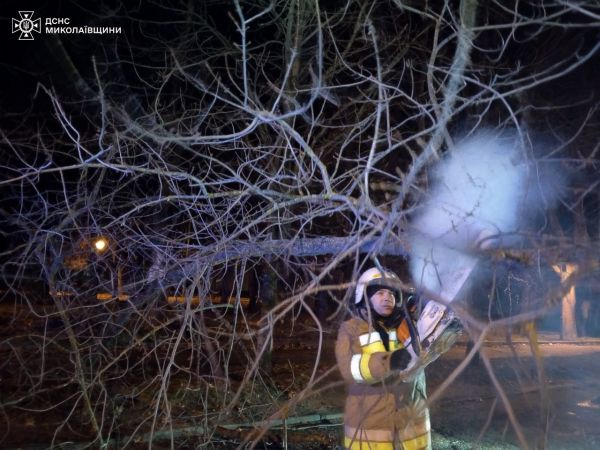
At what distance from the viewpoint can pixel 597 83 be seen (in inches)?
350

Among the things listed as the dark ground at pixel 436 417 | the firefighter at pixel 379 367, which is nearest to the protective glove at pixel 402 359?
the firefighter at pixel 379 367

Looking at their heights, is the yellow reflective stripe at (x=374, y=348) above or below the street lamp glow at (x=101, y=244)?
below

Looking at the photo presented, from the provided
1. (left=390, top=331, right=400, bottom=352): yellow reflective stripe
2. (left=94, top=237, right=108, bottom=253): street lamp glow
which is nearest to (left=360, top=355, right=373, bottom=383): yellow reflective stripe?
(left=390, top=331, right=400, bottom=352): yellow reflective stripe

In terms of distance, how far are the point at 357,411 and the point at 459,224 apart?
1596 millimetres

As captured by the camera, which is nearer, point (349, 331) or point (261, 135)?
point (349, 331)

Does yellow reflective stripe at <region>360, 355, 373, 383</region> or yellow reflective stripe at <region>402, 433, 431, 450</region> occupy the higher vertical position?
yellow reflective stripe at <region>360, 355, 373, 383</region>

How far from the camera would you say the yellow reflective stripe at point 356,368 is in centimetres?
343

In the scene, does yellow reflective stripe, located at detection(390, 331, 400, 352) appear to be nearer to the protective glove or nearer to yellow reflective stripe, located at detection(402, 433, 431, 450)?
the protective glove

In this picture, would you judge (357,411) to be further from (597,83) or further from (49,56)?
(597,83)

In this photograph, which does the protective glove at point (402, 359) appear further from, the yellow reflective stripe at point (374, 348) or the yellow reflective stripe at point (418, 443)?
the yellow reflective stripe at point (418, 443)

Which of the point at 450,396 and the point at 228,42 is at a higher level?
the point at 228,42

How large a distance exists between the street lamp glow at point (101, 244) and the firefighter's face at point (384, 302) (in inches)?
138

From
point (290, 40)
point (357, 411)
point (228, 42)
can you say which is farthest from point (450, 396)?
point (228, 42)

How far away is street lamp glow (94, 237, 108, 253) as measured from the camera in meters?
5.89
